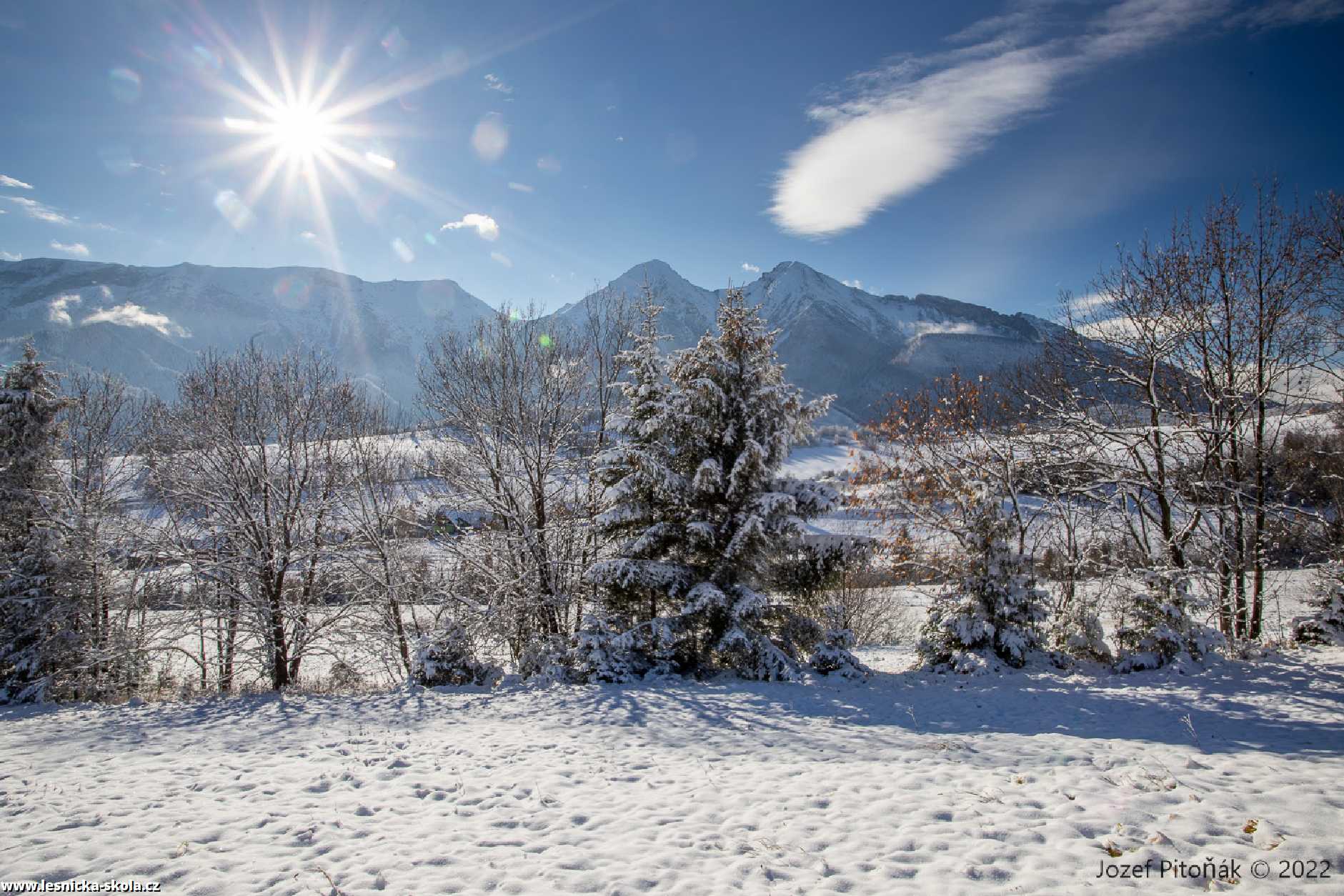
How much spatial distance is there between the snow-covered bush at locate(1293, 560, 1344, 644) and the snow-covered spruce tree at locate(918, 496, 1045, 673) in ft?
16.2

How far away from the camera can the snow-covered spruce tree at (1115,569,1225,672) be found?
1021cm

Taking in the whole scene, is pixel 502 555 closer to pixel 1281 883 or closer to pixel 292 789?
pixel 292 789

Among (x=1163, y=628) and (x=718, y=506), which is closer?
(x=1163, y=628)

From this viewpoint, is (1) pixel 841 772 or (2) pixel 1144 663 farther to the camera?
(2) pixel 1144 663

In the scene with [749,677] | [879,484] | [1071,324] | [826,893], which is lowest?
[749,677]

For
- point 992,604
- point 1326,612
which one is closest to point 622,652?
point 992,604

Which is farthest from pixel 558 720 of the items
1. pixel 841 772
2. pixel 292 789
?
pixel 841 772

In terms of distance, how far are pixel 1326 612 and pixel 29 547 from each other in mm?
29440

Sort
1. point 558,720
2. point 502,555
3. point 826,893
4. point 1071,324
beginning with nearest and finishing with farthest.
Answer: point 826,893
point 558,720
point 1071,324
point 502,555

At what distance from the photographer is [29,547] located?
13.7 m

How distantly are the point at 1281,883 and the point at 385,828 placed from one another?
7.19 metres

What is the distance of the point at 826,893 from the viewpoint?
13.4 feet

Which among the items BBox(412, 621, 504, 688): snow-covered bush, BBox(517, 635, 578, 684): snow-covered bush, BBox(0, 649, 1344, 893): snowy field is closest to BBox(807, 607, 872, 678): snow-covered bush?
BBox(0, 649, 1344, 893): snowy field

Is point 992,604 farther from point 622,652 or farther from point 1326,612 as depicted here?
point 622,652
